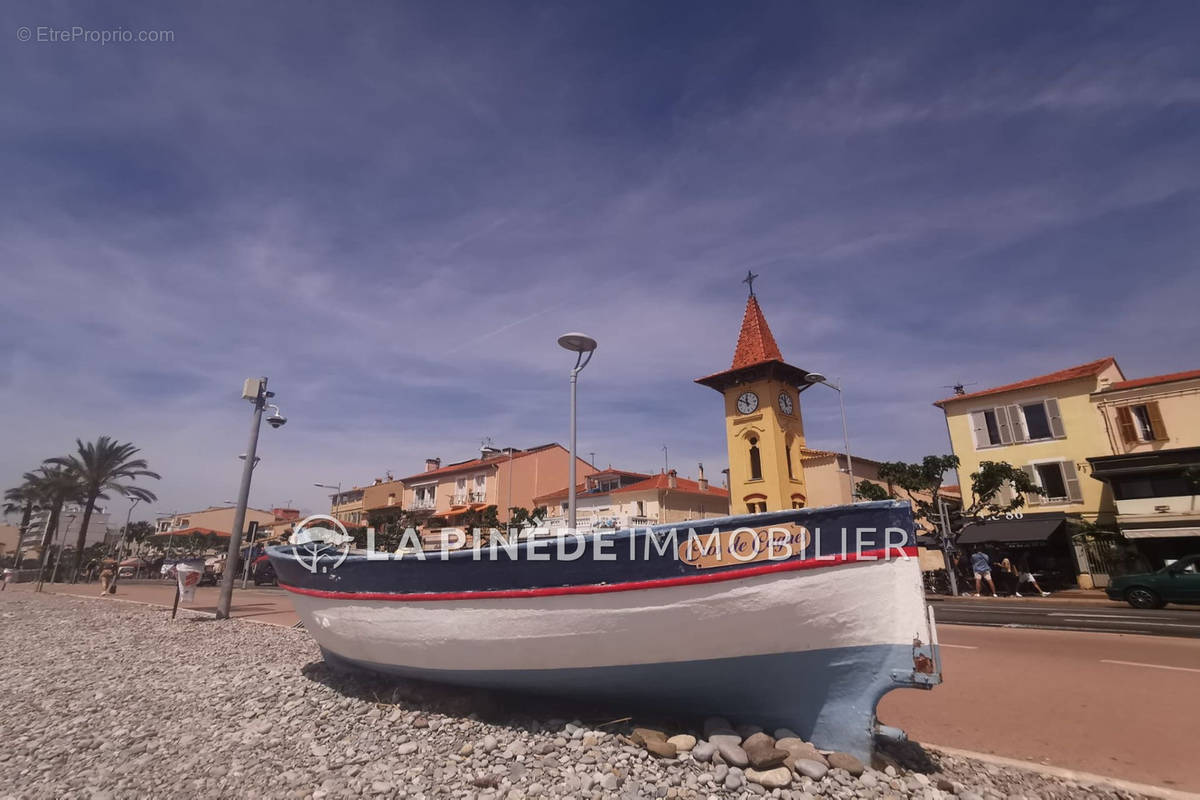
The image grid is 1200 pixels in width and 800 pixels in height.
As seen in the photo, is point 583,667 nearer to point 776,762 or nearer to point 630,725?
point 630,725

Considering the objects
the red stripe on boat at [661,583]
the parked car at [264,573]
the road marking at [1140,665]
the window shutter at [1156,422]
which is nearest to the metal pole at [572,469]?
the red stripe on boat at [661,583]

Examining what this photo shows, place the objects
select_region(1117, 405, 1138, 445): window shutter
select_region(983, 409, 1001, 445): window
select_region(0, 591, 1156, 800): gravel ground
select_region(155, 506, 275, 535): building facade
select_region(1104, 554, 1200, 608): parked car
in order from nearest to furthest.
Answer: select_region(0, 591, 1156, 800): gravel ground → select_region(1104, 554, 1200, 608): parked car → select_region(1117, 405, 1138, 445): window shutter → select_region(983, 409, 1001, 445): window → select_region(155, 506, 275, 535): building facade

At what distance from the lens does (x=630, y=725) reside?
15.8 feet

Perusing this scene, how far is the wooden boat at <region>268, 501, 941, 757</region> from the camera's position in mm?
4070

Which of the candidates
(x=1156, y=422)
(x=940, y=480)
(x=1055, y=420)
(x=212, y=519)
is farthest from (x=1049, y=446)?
(x=212, y=519)

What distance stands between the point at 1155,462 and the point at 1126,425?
2.16m

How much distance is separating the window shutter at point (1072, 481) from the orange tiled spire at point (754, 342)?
1169 cm

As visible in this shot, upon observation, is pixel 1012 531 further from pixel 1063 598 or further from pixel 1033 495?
pixel 1063 598

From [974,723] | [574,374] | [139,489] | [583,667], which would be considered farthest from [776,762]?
[139,489]

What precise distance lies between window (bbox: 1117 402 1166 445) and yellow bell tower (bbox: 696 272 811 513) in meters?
11.6

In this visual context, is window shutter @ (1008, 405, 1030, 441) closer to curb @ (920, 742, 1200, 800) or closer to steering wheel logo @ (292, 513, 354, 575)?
curb @ (920, 742, 1200, 800)

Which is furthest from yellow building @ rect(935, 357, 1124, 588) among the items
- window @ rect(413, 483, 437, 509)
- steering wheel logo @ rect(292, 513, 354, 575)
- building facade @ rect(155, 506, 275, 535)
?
building facade @ rect(155, 506, 275, 535)

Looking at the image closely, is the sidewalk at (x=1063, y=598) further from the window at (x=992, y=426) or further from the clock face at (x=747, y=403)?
the clock face at (x=747, y=403)

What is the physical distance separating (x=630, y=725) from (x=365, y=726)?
245 cm
